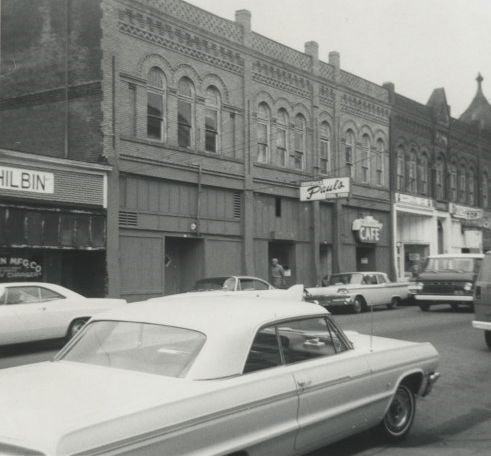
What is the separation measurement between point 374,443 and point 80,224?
46.0 feet

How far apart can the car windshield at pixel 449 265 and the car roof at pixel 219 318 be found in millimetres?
16657

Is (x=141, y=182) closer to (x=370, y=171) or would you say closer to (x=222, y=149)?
(x=222, y=149)

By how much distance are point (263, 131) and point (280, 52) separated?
3522 millimetres

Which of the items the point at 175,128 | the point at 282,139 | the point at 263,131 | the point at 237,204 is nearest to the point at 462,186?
the point at 282,139

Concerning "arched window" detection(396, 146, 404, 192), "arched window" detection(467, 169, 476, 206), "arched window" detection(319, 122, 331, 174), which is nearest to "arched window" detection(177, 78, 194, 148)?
"arched window" detection(319, 122, 331, 174)

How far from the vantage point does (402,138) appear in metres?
35.0

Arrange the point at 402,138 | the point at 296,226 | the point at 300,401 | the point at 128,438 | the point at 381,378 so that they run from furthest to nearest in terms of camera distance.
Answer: the point at 402,138 < the point at 296,226 < the point at 381,378 < the point at 300,401 < the point at 128,438

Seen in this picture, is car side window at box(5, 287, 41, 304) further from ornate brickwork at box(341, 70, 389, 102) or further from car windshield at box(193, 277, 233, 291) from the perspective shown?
ornate brickwork at box(341, 70, 389, 102)

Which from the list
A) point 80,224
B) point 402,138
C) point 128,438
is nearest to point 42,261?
point 80,224

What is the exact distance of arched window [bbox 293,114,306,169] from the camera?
27.4 meters

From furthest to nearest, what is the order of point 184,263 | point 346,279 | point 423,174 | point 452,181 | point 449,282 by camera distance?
1. point 452,181
2. point 423,174
3. point 184,263
4. point 346,279
5. point 449,282

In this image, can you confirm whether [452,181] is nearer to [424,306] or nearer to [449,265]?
[449,265]

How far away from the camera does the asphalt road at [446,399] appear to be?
598 cm

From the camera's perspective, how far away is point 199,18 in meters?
23.0
